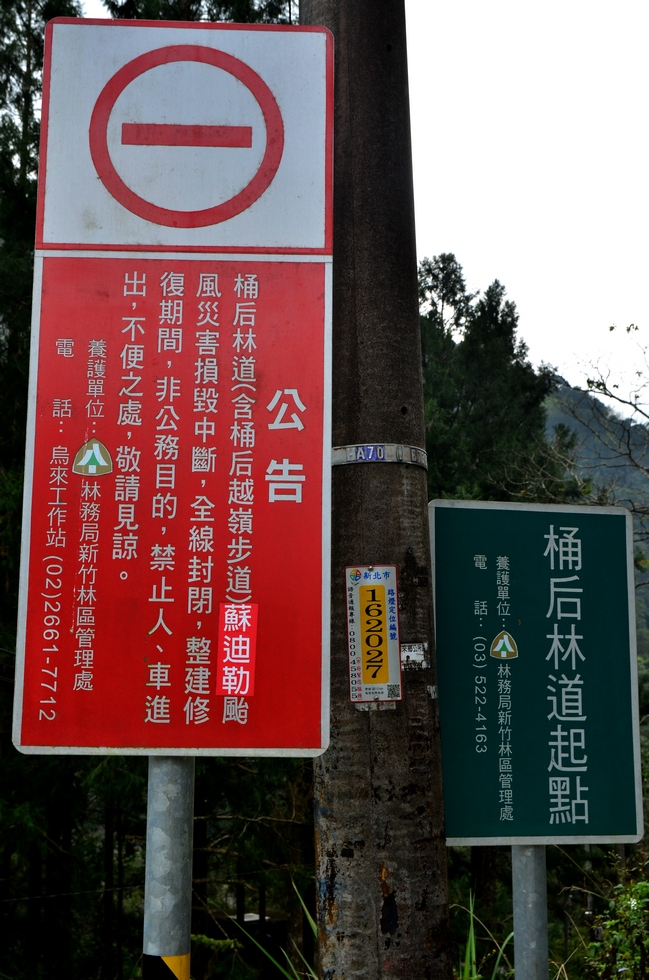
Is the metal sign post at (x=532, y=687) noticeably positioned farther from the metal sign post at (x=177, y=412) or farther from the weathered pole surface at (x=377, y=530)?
the metal sign post at (x=177, y=412)

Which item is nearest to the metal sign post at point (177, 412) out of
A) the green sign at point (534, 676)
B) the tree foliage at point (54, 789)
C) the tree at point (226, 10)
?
the green sign at point (534, 676)

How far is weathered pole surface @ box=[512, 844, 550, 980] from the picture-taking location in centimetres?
286

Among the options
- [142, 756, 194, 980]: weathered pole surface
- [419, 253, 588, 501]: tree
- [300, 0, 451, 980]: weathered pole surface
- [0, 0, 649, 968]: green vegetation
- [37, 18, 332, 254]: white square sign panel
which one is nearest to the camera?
[142, 756, 194, 980]: weathered pole surface

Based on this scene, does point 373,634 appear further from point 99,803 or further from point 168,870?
point 99,803

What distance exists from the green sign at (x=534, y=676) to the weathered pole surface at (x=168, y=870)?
3.55 feet

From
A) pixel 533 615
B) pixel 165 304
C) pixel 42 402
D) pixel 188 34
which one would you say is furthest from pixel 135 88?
pixel 533 615

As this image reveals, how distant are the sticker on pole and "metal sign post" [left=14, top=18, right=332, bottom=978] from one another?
0.72m

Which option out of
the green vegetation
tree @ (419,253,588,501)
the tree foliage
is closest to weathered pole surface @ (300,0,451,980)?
the green vegetation

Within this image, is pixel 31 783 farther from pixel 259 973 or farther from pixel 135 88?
pixel 135 88

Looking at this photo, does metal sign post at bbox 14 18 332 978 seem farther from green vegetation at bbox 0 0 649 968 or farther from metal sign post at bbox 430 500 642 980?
green vegetation at bbox 0 0 649 968

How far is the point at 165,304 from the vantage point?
2.22m

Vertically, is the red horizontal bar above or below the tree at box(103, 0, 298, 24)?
below

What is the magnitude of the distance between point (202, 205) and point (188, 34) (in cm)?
45

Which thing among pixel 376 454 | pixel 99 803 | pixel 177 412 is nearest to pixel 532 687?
pixel 376 454
